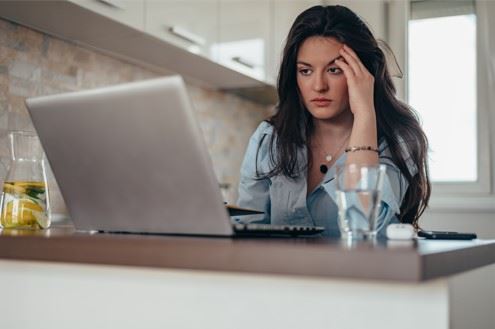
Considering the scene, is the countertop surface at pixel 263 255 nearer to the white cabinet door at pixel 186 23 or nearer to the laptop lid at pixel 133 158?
the laptop lid at pixel 133 158

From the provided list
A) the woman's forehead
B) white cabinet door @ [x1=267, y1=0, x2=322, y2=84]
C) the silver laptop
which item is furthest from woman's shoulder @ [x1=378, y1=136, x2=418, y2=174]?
white cabinet door @ [x1=267, y1=0, x2=322, y2=84]

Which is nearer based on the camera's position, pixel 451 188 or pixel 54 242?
pixel 54 242

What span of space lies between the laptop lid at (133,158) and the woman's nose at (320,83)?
2.30 ft

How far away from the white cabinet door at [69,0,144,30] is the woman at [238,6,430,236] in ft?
1.76

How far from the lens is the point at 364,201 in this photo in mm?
1039

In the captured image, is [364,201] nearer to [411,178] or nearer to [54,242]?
[54,242]

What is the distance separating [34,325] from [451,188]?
2.31 metres

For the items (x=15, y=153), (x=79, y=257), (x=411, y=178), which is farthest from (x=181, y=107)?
(x=411, y=178)

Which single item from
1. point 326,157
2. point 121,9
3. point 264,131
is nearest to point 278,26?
point 121,9

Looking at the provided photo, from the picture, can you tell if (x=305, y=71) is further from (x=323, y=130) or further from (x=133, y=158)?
(x=133, y=158)

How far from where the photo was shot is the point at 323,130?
1.81m

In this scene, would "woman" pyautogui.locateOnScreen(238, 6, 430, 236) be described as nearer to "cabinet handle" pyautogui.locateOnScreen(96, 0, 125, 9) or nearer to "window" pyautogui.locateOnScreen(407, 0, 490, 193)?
"cabinet handle" pyautogui.locateOnScreen(96, 0, 125, 9)

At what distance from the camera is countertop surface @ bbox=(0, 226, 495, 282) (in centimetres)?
77

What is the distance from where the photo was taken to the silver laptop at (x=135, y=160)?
38.3 inches
